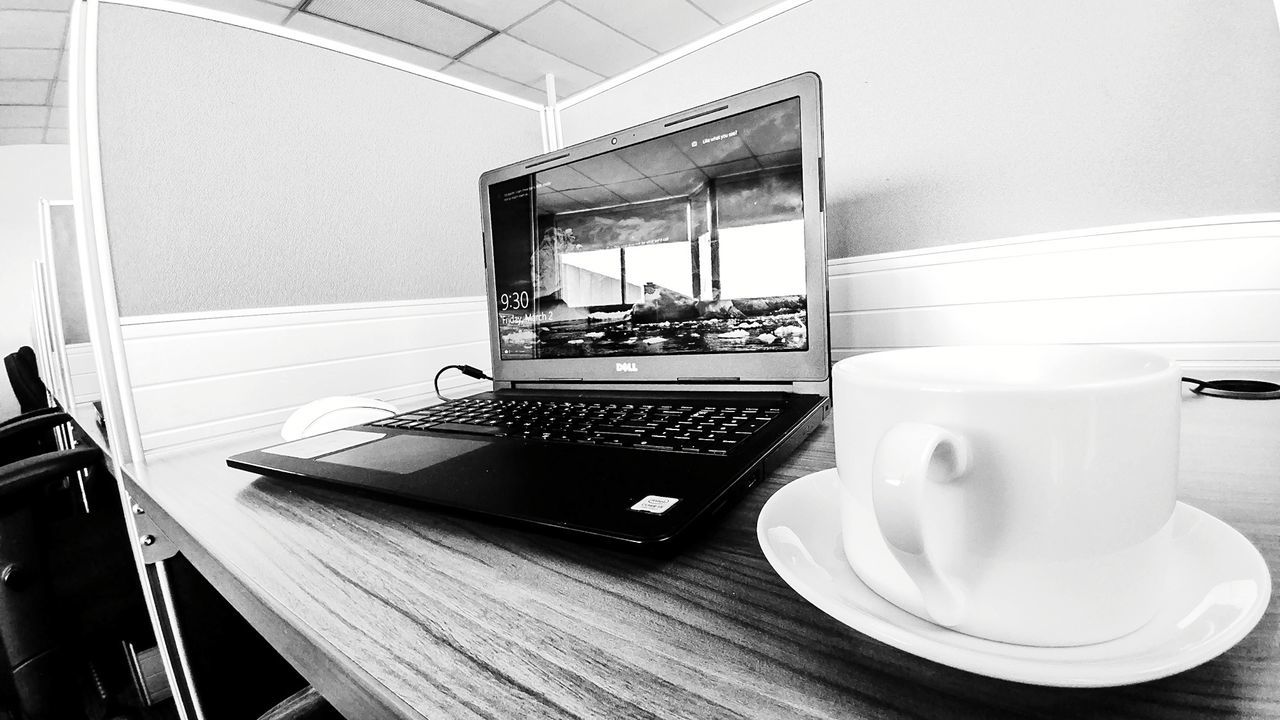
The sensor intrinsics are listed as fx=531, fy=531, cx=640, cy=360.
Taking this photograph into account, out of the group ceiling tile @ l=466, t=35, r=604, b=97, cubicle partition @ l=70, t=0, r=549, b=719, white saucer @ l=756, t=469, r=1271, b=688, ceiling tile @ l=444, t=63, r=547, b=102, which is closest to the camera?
white saucer @ l=756, t=469, r=1271, b=688

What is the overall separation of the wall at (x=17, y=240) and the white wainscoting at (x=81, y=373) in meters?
3.55

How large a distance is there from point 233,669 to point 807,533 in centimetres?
78

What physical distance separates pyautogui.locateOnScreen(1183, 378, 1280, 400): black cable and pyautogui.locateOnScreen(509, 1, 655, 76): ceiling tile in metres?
3.09

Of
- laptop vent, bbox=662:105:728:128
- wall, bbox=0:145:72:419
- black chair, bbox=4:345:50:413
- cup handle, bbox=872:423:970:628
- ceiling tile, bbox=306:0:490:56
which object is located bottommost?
black chair, bbox=4:345:50:413

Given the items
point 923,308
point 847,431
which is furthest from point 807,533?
point 923,308

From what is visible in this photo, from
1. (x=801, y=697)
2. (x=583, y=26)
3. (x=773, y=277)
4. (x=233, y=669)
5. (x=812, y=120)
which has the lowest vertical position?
(x=233, y=669)

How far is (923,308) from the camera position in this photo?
67cm

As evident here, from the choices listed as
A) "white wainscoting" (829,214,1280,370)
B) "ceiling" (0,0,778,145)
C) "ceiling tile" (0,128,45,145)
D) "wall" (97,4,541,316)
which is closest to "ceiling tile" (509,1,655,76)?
"ceiling" (0,0,778,145)

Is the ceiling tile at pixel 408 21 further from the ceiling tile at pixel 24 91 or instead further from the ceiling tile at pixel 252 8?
the ceiling tile at pixel 24 91

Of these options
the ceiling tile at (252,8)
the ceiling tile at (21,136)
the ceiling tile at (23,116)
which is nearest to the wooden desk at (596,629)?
the ceiling tile at (252,8)

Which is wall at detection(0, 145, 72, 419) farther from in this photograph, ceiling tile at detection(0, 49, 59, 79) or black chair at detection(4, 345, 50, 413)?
black chair at detection(4, 345, 50, 413)

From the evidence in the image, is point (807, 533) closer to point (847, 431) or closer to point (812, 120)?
point (847, 431)

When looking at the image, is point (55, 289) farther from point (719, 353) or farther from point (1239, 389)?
point (1239, 389)

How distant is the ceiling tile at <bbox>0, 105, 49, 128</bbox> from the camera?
3584 mm
